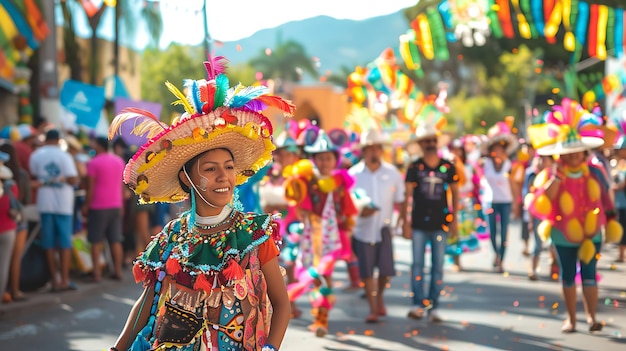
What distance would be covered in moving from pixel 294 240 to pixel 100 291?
3.55 metres

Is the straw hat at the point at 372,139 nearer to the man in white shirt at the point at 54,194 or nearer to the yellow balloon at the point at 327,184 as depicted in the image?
the yellow balloon at the point at 327,184

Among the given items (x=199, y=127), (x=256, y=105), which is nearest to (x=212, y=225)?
(x=199, y=127)

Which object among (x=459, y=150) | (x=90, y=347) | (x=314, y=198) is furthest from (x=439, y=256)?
(x=459, y=150)

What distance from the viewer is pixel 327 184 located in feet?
32.1

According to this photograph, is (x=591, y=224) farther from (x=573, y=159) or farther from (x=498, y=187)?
(x=498, y=187)

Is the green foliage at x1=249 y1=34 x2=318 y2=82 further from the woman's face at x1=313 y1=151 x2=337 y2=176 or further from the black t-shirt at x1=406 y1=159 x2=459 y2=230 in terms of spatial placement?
the woman's face at x1=313 y1=151 x2=337 y2=176

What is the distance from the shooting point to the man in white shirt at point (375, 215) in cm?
1032

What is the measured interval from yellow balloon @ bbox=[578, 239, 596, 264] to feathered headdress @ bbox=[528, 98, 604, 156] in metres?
0.84

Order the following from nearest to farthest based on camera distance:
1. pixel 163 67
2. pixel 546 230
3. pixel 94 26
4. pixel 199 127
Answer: pixel 199 127 → pixel 546 230 → pixel 94 26 → pixel 163 67

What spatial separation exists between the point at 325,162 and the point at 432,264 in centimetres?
156

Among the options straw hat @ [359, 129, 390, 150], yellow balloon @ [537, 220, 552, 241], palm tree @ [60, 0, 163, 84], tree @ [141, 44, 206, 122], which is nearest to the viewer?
yellow balloon @ [537, 220, 552, 241]

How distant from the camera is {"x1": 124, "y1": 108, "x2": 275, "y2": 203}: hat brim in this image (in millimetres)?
4422

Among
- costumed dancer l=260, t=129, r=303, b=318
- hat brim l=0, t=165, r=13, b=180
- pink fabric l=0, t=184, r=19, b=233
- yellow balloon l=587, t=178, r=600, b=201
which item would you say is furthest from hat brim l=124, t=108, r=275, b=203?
pink fabric l=0, t=184, r=19, b=233

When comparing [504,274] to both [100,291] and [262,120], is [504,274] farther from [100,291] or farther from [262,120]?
[262,120]
